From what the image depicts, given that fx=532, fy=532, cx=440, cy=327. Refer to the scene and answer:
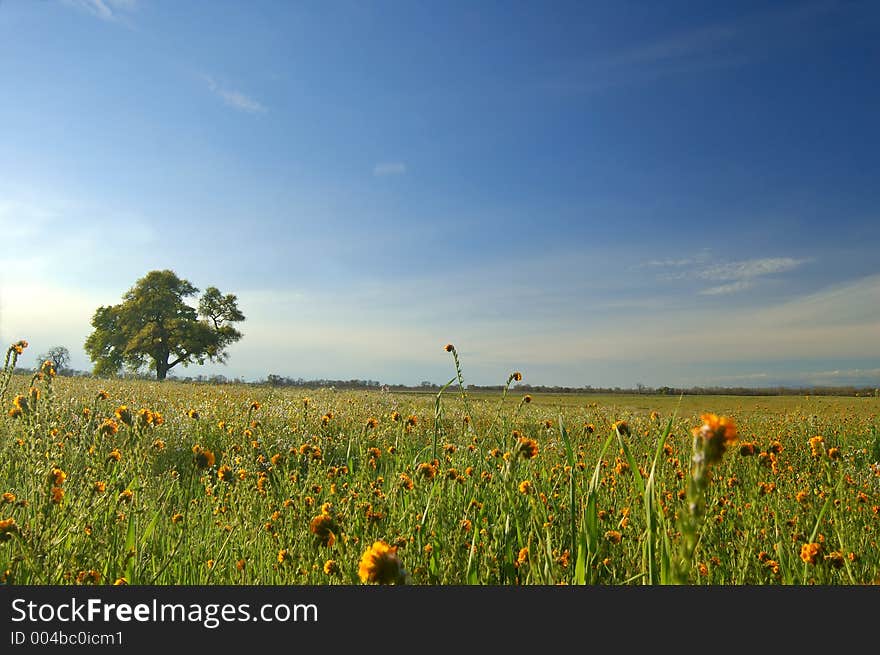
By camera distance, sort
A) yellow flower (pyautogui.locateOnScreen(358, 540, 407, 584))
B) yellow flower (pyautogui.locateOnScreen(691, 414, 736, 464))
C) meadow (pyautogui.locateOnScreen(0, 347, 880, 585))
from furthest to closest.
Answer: meadow (pyautogui.locateOnScreen(0, 347, 880, 585)), yellow flower (pyautogui.locateOnScreen(358, 540, 407, 584)), yellow flower (pyautogui.locateOnScreen(691, 414, 736, 464))

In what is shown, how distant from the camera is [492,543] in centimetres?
289

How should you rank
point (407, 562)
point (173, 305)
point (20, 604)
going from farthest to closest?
1. point (173, 305)
2. point (407, 562)
3. point (20, 604)

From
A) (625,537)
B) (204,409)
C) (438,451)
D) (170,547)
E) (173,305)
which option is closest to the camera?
(170,547)

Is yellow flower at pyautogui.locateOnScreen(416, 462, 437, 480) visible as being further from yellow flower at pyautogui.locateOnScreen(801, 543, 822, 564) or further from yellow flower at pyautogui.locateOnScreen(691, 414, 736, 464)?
yellow flower at pyautogui.locateOnScreen(691, 414, 736, 464)

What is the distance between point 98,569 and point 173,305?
5214 centimetres

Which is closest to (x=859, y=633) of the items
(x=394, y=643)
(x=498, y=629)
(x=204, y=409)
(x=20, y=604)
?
(x=498, y=629)

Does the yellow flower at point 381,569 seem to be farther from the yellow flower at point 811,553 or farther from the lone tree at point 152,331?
the lone tree at point 152,331

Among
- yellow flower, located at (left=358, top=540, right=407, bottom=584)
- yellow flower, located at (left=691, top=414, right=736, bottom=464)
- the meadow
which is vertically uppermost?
yellow flower, located at (left=691, top=414, right=736, bottom=464)

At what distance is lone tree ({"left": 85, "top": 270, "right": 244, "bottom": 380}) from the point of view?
47.3 m

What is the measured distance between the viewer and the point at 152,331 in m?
46.5

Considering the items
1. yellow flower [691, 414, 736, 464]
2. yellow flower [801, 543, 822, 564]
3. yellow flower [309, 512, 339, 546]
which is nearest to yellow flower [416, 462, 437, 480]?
yellow flower [309, 512, 339, 546]

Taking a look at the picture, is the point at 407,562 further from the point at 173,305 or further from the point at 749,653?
the point at 173,305

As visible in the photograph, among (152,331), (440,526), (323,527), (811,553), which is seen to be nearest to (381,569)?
(323,527)

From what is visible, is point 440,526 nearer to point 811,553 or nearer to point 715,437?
point 811,553
